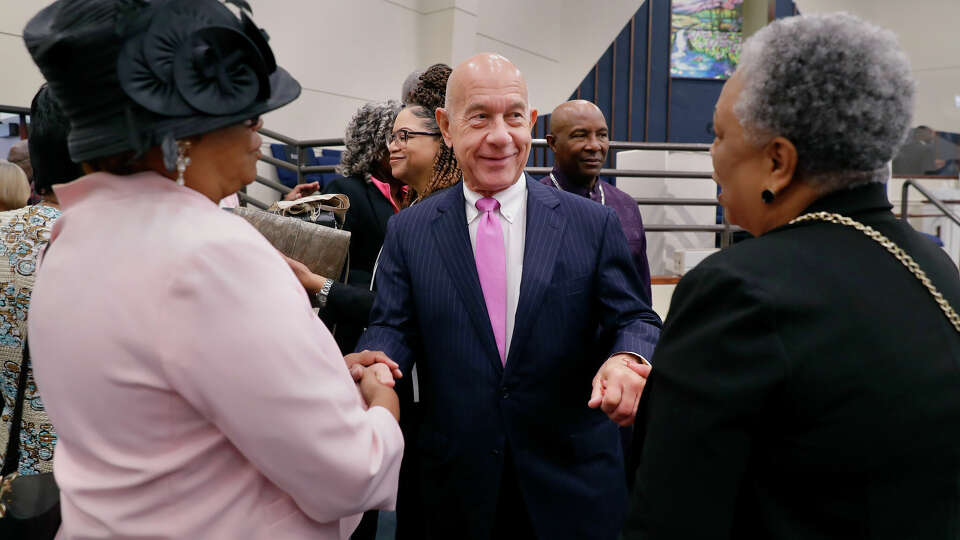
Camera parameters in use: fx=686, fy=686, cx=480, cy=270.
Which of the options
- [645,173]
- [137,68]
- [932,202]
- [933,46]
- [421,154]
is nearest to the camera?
[137,68]

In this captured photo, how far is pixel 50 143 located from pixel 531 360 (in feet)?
3.80

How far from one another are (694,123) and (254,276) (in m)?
11.1

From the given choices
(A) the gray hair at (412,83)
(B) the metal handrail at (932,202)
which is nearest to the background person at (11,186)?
(A) the gray hair at (412,83)

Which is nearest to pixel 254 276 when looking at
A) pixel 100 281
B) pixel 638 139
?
pixel 100 281

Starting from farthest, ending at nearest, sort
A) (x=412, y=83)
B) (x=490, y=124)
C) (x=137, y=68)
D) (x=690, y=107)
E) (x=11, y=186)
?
(x=690, y=107) → (x=412, y=83) → (x=11, y=186) → (x=490, y=124) → (x=137, y=68)

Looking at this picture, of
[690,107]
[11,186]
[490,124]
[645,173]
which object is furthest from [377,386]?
[690,107]

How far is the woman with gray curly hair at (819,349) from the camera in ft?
2.72

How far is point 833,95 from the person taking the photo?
858 millimetres

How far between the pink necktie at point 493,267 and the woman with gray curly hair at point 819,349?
28.1 inches

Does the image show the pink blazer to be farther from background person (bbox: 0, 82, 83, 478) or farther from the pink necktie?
background person (bbox: 0, 82, 83, 478)

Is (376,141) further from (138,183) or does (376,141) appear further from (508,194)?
(138,183)

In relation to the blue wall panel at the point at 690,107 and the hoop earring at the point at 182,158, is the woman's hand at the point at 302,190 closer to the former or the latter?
the hoop earring at the point at 182,158

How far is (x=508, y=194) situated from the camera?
1.72m

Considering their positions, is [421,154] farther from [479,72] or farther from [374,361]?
Result: [374,361]
